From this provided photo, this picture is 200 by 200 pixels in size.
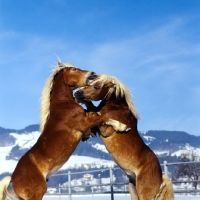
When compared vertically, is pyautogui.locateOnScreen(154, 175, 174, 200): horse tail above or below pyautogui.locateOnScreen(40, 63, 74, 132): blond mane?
below

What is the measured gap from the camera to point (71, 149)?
227 inches

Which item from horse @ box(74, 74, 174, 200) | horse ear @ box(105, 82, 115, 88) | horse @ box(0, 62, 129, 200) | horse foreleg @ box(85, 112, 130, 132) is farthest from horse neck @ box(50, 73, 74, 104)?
horse ear @ box(105, 82, 115, 88)

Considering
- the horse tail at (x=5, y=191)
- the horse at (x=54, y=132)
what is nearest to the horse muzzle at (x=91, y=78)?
the horse at (x=54, y=132)

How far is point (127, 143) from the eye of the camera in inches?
226

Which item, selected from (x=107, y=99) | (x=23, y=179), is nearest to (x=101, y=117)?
(x=107, y=99)

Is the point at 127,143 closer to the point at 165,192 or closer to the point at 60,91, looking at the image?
the point at 165,192

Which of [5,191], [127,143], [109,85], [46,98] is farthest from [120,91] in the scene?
[5,191]

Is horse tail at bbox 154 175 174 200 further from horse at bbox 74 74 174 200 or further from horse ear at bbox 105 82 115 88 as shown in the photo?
horse ear at bbox 105 82 115 88

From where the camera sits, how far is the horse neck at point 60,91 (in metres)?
6.05

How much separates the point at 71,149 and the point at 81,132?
28cm

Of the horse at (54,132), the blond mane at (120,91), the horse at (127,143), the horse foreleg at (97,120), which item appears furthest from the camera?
the blond mane at (120,91)

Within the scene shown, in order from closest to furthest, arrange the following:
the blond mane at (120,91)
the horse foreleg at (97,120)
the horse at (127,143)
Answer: the horse at (127,143)
the horse foreleg at (97,120)
the blond mane at (120,91)

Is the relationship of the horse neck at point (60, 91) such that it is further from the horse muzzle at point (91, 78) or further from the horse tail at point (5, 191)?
the horse tail at point (5, 191)

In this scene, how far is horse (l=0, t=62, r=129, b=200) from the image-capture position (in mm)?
5457
